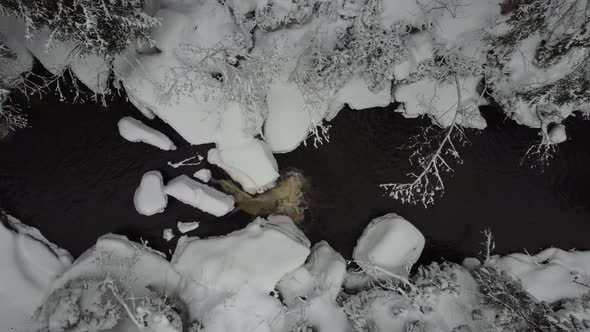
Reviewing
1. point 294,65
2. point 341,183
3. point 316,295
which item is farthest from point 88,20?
point 316,295

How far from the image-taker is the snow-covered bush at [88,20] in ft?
17.4

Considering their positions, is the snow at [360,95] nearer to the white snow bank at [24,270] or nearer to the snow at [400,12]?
the snow at [400,12]

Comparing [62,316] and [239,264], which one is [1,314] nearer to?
[62,316]

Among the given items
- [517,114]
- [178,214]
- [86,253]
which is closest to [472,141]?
[517,114]

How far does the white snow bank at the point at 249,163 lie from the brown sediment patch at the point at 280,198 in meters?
0.18

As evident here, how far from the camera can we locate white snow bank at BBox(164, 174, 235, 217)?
24.6ft

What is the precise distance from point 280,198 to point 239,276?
1.79m

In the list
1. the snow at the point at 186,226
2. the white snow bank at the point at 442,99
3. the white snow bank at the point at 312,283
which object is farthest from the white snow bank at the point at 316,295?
the white snow bank at the point at 442,99

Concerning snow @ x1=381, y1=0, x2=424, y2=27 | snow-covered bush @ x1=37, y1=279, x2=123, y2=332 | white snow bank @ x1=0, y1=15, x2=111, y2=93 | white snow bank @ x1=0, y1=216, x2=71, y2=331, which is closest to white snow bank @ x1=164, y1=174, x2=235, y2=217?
snow-covered bush @ x1=37, y1=279, x2=123, y2=332

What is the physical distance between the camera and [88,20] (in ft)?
17.2

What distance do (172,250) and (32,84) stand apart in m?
4.23

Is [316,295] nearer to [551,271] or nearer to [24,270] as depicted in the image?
[551,271]

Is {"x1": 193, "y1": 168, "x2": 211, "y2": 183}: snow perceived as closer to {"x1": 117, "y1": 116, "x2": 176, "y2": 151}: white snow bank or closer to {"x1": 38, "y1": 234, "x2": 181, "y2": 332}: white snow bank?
{"x1": 117, "y1": 116, "x2": 176, "y2": 151}: white snow bank

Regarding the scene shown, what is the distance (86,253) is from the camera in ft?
24.6
